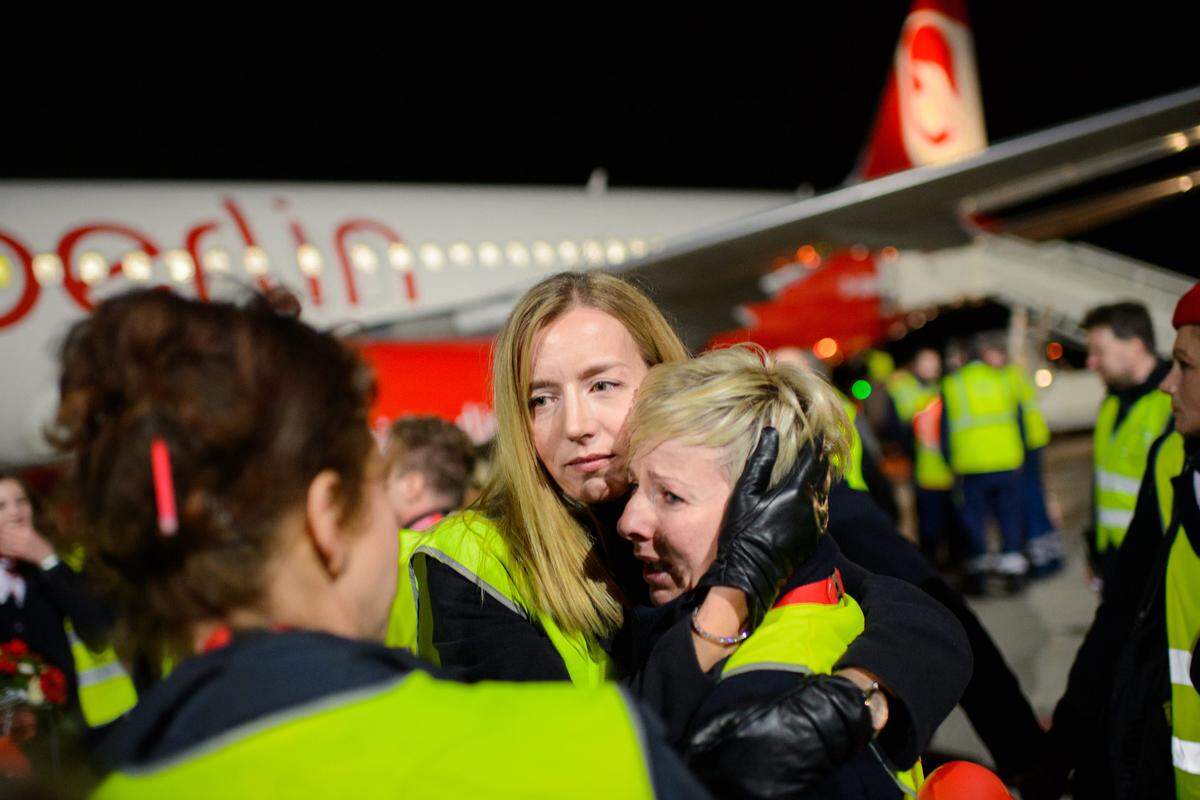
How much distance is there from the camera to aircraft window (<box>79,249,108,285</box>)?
25.6ft

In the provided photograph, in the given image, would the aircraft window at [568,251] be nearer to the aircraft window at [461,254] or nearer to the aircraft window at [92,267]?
the aircraft window at [461,254]

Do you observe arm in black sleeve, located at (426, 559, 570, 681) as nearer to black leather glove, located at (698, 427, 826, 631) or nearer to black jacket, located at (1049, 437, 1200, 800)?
black leather glove, located at (698, 427, 826, 631)

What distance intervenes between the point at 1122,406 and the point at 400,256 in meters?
8.09

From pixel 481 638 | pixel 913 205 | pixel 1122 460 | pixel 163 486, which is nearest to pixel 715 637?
pixel 481 638

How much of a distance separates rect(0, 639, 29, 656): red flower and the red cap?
143 inches

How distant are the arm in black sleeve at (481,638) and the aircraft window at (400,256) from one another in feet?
29.1

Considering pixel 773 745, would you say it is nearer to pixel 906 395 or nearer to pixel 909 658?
pixel 909 658

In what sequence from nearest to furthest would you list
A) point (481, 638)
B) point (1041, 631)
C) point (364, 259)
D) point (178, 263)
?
point (481, 638) → point (1041, 631) → point (178, 263) → point (364, 259)

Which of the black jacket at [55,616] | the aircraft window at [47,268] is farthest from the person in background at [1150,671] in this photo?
the aircraft window at [47,268]

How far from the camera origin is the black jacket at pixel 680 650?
115 centimetres

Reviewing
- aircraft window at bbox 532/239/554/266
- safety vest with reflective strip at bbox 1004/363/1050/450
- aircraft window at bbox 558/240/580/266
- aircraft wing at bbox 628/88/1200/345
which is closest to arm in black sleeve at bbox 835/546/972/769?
safety vest with reflective strip at bbox 1004/363/1050/450

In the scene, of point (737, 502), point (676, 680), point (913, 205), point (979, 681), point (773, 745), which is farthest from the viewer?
point (913, 205)

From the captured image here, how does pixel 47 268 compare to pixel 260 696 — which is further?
pixel 47 268

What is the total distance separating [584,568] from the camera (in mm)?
1640
